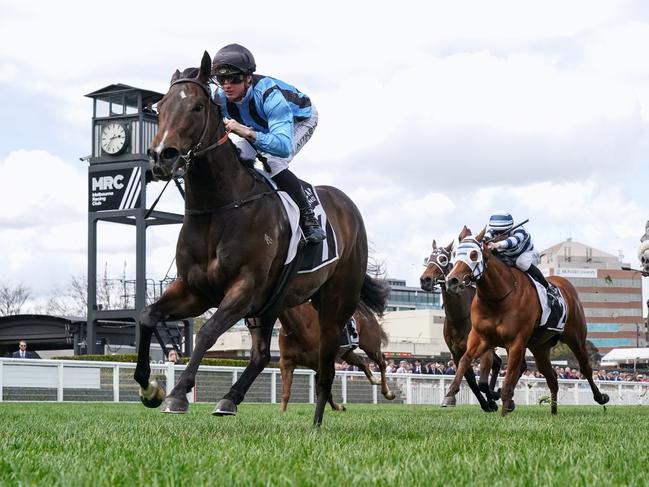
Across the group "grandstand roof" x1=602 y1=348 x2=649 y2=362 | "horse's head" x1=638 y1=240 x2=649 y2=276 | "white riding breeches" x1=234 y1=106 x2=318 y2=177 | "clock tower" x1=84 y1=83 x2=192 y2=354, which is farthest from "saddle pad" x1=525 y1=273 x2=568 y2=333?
"grandstand roof" x1=602 y1=348 x2=649 y2=362

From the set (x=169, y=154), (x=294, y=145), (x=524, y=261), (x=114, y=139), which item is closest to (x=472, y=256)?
(x=524, y=261)

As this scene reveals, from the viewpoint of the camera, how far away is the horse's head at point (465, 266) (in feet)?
33.4

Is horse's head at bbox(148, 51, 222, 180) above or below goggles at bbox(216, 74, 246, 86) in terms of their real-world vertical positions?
below

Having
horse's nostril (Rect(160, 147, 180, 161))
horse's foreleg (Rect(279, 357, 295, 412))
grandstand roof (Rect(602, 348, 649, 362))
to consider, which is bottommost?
grandstand roof (Rect(602, 348, 649, 362))

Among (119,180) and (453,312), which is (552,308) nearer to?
(453,312)

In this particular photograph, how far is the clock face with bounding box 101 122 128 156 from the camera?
3403cm

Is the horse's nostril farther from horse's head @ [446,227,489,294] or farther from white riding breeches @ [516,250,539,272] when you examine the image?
white riding breeches @ [516,250,539,272]

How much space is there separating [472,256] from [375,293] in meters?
1.50

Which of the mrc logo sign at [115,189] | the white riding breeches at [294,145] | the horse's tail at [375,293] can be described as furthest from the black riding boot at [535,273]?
the mrc logo sign at [115,189]

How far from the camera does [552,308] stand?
37.1 feet

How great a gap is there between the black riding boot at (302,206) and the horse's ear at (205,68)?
893 millimetres

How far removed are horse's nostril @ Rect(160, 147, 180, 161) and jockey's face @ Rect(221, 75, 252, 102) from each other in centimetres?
96

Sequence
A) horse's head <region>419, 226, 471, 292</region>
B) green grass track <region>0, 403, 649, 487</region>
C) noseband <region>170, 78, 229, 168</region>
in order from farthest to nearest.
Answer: horse's head <region>419, 226, 471, 292</region> < noseband <region>170, 78, 229, 168</region> < green grass track <region>0, 403, 649, 487</region>

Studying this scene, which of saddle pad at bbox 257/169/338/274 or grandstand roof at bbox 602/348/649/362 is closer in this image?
saddle pad at bbox 257/169/338/274
